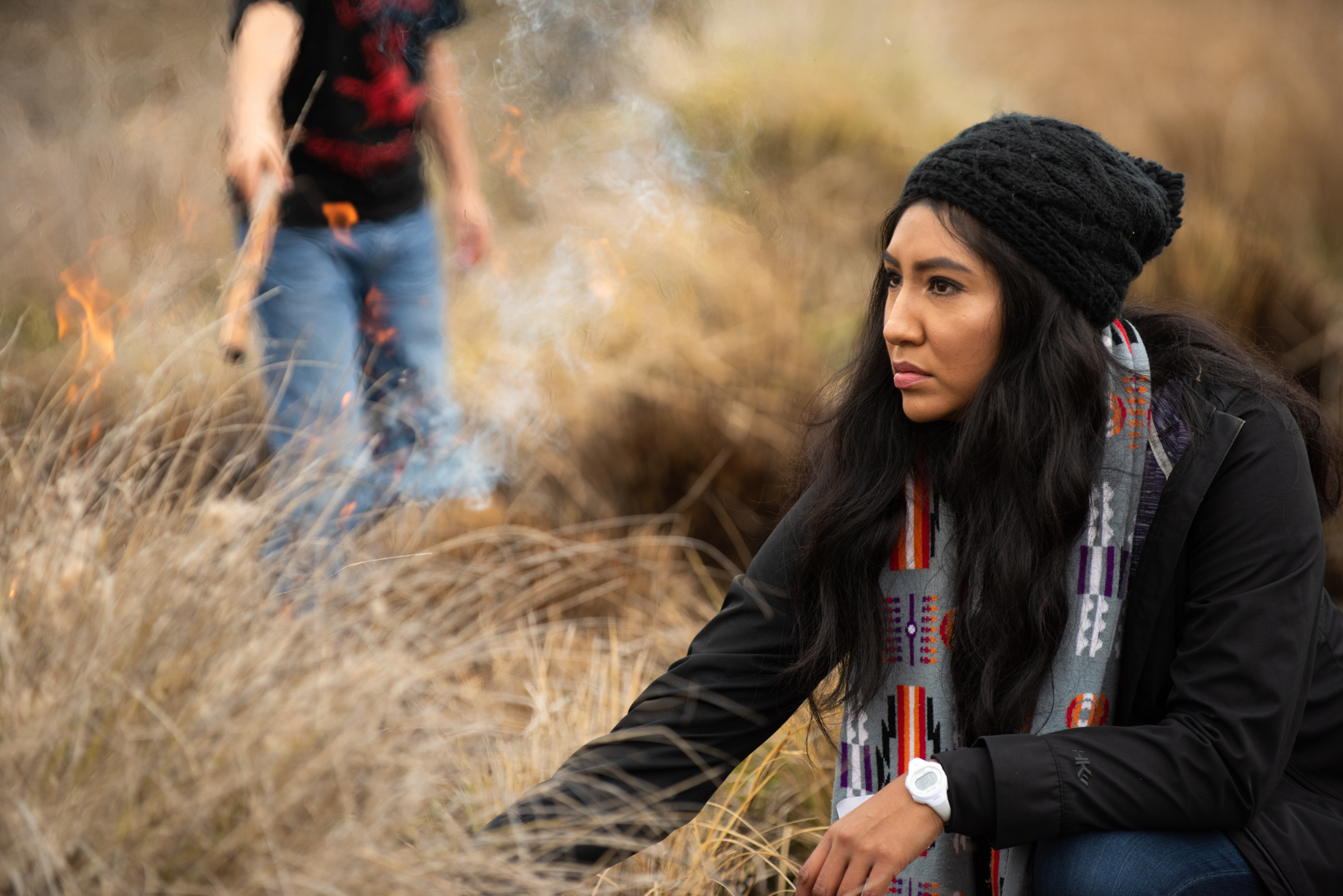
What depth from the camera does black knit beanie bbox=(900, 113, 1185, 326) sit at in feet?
5.70

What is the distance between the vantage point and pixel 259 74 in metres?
2.82

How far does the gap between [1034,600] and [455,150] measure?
231 cm

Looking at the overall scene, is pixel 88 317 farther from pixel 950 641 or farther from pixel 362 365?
pixel 950 641

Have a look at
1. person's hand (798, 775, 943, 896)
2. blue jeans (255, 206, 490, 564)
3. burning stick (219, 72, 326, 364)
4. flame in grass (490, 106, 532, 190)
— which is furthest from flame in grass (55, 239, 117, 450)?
flame in grass (490, 106, 532, 190)

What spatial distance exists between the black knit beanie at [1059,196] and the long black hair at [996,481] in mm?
32

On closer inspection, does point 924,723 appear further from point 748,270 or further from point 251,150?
point 748,270

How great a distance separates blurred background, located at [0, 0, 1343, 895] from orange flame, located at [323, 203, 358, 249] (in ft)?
1.17

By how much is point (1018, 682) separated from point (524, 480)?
8.20 ft

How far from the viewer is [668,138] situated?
16.4 ft

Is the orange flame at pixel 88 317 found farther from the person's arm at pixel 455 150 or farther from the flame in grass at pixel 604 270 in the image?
the flame in grass at pixel 604 270

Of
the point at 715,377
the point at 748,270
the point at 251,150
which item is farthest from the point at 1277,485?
the point at 748,270

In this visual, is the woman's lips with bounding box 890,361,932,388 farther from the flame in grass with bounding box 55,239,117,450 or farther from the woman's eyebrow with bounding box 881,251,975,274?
the flame in grass with bounding box 55,239,117,450

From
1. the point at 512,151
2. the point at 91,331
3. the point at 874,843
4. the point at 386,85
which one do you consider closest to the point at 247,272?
the point at 91,331

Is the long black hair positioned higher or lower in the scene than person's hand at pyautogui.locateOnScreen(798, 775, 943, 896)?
higher
